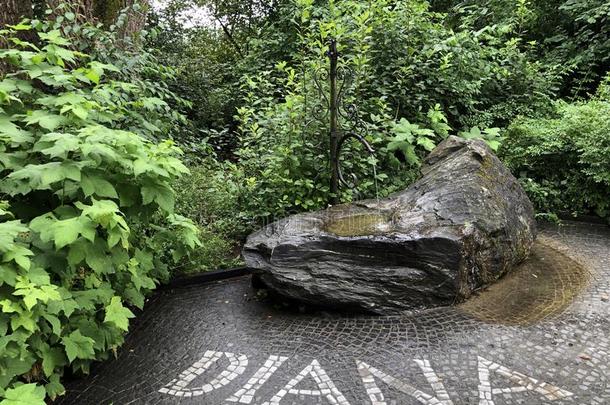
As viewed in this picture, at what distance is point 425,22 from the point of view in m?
6.16

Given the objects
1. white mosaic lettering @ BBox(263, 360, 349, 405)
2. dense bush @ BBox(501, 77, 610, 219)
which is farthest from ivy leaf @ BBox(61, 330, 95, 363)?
dense bush @ BBox(501, 77, 610, 219)

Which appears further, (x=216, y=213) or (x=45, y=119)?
(x=216, y=213)

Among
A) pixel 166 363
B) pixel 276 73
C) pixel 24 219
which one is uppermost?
pixel 276 73

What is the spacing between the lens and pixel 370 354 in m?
2.79

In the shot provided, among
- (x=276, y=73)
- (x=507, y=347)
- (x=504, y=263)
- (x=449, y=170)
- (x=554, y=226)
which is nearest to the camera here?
(x=507, y=347)

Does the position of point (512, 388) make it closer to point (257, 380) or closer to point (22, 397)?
point (257, 380)

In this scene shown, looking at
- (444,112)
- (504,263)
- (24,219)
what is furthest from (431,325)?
(444,112)

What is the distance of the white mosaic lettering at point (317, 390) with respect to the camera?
2418 millimetres

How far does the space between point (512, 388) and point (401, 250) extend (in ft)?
3.71

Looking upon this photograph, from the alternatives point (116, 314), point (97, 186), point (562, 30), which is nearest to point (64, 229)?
point (97, 186)

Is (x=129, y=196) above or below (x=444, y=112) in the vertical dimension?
below

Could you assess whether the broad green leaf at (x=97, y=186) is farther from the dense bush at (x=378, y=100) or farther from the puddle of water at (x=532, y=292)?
the puddle of water at (x=532, y=292)

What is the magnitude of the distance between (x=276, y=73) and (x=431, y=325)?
5853 mm

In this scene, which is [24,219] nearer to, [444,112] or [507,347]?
[507,347]
